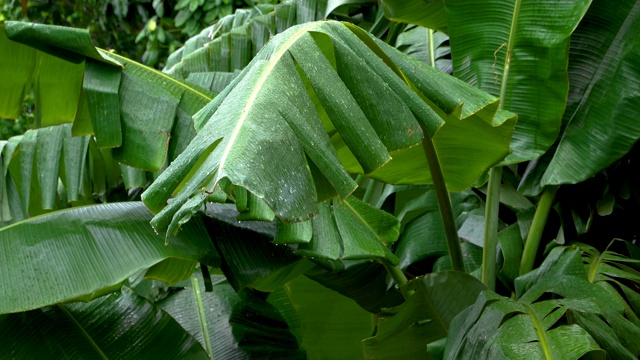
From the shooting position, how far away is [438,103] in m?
1.63

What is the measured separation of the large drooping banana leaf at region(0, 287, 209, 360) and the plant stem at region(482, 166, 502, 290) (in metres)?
0.79

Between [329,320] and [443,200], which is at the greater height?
[443,200]

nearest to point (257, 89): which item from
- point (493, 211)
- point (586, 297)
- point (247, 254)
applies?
point (247, 254)

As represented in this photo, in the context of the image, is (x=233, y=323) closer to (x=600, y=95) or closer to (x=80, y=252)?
(x=80, y=252)

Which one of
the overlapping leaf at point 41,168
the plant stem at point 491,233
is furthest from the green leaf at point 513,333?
the overlapping leaf at point 41,168

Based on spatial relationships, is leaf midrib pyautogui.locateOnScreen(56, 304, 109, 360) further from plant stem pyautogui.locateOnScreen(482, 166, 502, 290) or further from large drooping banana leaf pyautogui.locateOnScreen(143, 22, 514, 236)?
plant stem pyautogui.locateOnScreen(482, 166, 502, 290)

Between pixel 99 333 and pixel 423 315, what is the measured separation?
85 centimetres

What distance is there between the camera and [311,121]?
1468 mm

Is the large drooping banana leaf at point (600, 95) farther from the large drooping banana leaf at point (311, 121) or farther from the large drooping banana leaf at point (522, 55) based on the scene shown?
the large drooping banana leaf at point (311, 121)

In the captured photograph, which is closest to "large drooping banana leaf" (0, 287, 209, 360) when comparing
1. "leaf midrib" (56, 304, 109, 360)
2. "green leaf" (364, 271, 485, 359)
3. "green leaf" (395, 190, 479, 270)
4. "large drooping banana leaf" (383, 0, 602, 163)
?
"leaf midrib" (56, 304, 109, 360)

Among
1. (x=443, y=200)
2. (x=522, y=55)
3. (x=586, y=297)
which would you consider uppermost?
(x=522, y=55)

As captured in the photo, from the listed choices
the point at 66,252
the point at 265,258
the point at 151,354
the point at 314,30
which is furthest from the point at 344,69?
the point at 151,354

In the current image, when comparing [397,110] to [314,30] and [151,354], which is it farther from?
[151,354]

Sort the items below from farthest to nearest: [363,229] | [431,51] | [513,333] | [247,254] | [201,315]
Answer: [431,51] → [201,315] → [363,229] → [247,254] → [513,333]
